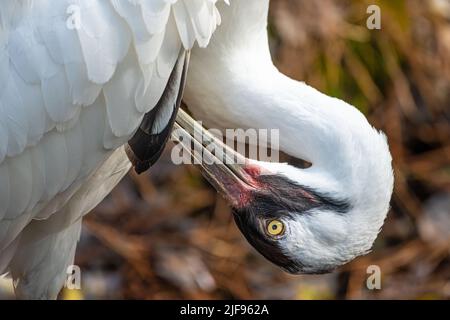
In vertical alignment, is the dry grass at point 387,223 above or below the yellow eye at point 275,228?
above

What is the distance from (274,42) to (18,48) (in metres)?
2.60

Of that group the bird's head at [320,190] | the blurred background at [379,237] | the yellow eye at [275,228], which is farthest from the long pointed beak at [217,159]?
the blurred background at [379,237]

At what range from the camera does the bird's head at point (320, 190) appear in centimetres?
347

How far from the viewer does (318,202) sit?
11.6 feet

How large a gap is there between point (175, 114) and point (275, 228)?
506 mm

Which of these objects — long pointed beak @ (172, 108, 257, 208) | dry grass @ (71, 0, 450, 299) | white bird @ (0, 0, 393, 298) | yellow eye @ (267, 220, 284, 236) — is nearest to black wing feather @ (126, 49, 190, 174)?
white bird @ (0, 0, 393, 298)

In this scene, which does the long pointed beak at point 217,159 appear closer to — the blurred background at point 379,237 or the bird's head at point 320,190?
the bird's head at point 320,190

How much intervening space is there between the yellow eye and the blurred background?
173cm

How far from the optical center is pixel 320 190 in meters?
3.51

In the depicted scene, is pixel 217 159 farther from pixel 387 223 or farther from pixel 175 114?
pixel 387 223

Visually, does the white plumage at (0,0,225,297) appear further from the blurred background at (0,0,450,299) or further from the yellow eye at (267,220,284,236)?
the blurred background at (0,0,450,299)

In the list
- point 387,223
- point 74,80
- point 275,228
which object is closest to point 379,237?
point 387,223

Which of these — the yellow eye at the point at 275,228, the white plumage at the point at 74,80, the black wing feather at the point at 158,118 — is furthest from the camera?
the yellow eye at the point at 275,228

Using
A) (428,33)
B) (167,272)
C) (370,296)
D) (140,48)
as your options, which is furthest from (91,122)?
(428,33)
